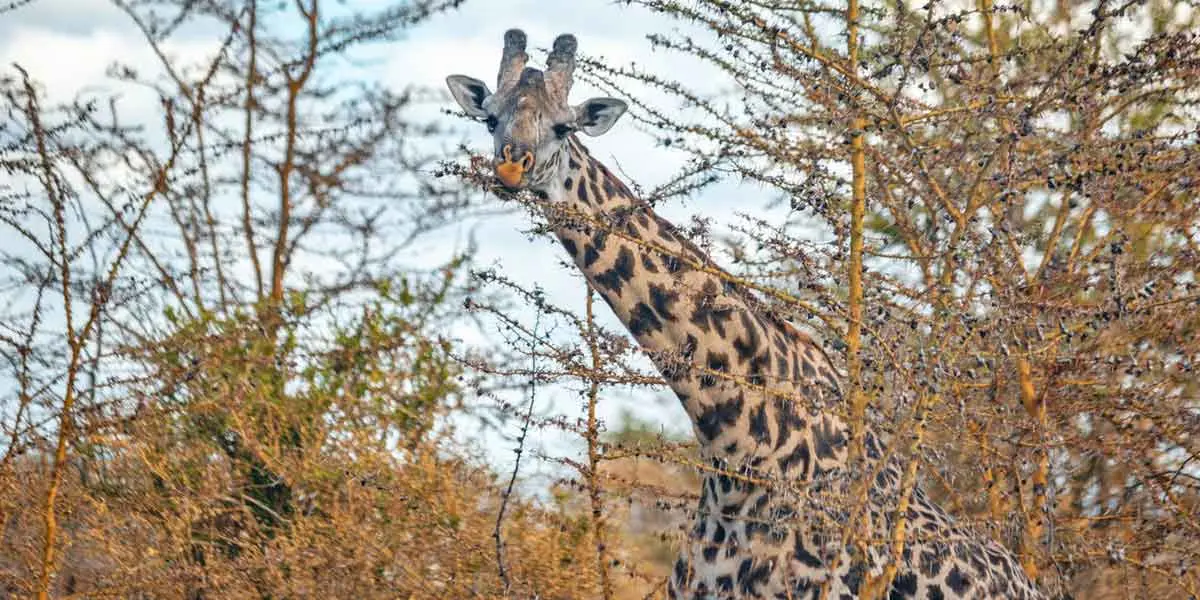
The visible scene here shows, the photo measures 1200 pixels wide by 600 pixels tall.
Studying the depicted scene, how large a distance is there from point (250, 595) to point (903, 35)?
4.17m

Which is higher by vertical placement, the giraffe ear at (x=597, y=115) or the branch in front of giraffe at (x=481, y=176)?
the giraffe ear at (x=597, y=115)

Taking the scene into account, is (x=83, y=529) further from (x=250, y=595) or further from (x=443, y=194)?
(x=443, y=194)

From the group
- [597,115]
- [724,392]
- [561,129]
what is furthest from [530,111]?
[724,392]

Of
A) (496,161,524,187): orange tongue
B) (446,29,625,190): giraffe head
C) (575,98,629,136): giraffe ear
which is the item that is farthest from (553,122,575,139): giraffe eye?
(496,161,524,187): orange tongue

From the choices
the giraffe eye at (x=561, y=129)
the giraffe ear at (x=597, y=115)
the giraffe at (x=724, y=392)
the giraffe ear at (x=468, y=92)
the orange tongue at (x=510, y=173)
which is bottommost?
the giraffe at (x=724, y=392)

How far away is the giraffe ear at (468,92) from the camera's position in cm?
564

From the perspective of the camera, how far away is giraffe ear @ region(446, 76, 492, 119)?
564 centimetres

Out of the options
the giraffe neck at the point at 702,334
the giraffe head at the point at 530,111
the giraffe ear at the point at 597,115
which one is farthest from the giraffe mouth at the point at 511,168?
the giraffe ear at the point at 597,115

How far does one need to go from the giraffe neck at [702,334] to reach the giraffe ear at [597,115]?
0.21m

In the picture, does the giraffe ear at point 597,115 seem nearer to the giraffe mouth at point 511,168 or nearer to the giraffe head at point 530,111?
the giraffe head at point 530,111

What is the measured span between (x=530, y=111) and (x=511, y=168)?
1.06 feet

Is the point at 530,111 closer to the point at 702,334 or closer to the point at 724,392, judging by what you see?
the point at 702,334

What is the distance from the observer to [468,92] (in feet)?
18.8

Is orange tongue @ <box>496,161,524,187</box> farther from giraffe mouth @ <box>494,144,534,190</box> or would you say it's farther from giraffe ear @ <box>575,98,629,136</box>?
giraffe ear @ <box>575,98,629,136</box>
